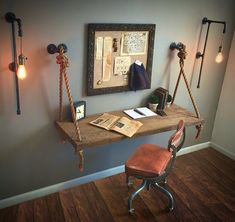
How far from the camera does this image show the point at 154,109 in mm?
2848

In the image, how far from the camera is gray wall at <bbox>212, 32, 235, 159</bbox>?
3390mm

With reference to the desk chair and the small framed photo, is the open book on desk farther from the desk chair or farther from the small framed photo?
the desk chair

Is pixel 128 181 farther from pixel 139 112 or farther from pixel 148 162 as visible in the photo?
pixel 139 112

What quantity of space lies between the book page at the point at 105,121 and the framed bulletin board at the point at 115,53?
241mm

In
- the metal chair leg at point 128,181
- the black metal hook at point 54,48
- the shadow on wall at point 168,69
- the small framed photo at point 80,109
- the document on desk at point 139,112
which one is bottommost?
the metal chair leg at point 128,181

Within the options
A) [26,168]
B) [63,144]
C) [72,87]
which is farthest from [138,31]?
[26,168]

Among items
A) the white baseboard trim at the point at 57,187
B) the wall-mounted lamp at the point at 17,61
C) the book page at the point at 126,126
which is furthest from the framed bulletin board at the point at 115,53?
the white baseboard trim at the point at 57,187

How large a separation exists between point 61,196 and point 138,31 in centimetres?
181

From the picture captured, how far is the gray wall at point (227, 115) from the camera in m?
3.39

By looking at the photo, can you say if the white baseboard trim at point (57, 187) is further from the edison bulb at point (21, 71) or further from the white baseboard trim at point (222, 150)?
the white baseboard trim at point (222, 150)

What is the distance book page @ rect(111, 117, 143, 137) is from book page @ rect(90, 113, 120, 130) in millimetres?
44

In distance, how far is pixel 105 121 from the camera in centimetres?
247

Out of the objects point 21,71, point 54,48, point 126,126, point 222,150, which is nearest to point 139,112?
point 126,126

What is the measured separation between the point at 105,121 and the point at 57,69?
0.64m
